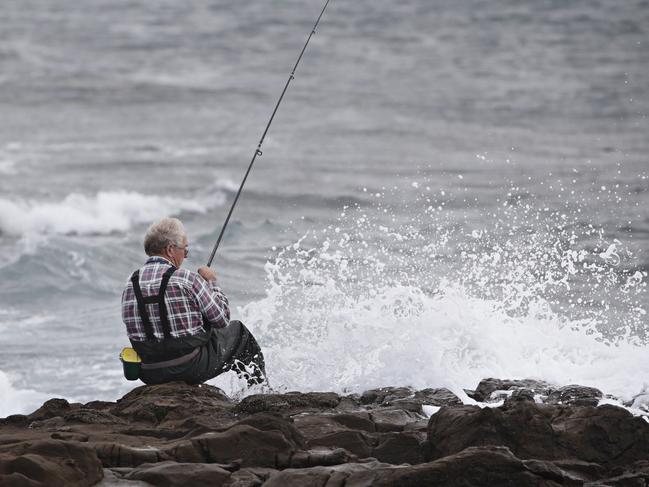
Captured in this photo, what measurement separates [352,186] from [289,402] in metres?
12.6

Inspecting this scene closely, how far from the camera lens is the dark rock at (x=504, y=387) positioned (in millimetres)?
6855

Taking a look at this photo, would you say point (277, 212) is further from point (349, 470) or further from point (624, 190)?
point (349, 470)

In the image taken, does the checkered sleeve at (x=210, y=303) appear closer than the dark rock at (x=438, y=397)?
No

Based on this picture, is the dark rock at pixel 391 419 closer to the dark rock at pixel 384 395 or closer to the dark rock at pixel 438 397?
the dark rock at pixel 438 397

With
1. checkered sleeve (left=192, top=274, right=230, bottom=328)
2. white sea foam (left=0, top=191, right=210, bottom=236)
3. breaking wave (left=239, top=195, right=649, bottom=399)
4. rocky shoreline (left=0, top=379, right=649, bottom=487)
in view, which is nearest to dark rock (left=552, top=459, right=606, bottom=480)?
rocky shoreline (left=0, top=379, right=649, bottom=487)

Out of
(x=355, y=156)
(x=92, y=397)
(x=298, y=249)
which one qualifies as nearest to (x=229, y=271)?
(x=298, y=249)

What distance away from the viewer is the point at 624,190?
1666 cm

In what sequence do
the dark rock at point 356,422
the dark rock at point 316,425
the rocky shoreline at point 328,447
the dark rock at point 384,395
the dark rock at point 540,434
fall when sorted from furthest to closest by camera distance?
the dark rock at point 384,395, the dark rock at point 356,422, the dark rock at point 316,425, the dark rock at point 540,434, the rocky shoreline at point 328,447

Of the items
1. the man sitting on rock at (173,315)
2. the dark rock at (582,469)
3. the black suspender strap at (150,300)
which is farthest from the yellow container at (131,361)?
the dark rock at (582,469)

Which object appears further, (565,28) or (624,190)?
(565,28)

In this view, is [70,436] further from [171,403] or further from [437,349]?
[437,349]

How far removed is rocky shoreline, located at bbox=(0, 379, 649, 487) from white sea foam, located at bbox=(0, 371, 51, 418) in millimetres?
2650

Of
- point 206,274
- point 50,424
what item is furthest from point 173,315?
point 50,424

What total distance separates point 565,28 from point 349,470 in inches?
1308
